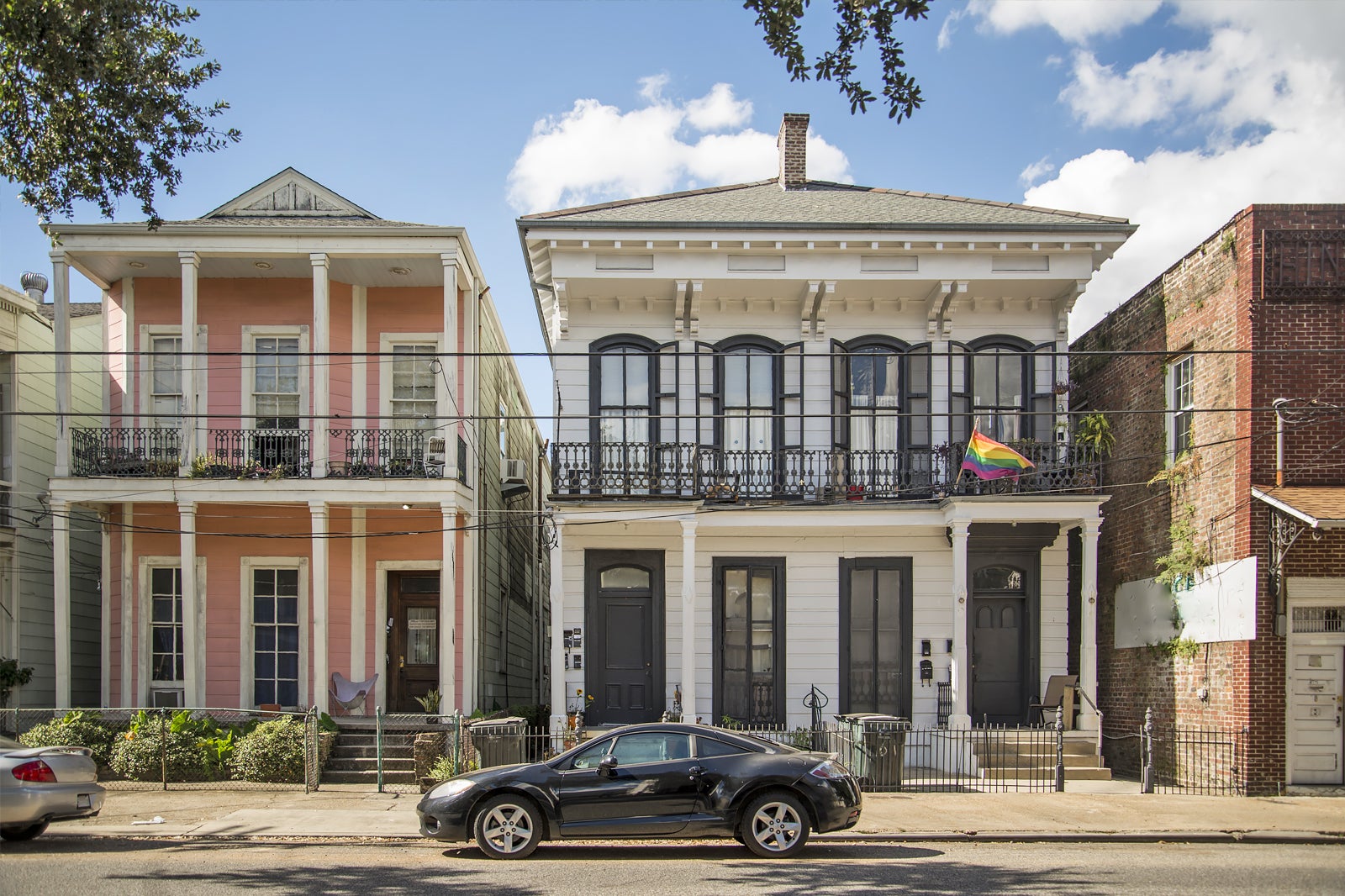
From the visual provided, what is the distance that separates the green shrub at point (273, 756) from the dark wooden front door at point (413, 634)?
3.31 metres

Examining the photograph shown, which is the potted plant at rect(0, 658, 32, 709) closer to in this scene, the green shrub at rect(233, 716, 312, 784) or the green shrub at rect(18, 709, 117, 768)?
the green shrub at rect(18, 709, 117, 768)

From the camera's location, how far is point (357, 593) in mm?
19438

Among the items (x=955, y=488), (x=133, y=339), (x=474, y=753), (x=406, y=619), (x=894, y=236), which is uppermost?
(x=894, y=236)

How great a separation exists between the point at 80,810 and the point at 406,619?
8.67 m

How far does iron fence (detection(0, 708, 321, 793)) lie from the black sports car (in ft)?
18.9

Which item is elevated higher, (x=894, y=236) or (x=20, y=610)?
(x=894, y=236)

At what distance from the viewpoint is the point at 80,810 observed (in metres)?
11.3

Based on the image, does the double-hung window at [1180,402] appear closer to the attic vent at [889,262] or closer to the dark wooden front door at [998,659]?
the dark wooden front door at [998,659]

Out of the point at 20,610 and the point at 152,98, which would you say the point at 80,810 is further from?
the point at 20,610

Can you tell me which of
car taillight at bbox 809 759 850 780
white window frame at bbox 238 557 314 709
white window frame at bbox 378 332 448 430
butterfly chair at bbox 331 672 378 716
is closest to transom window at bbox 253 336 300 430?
white window frame at bbox 378 332 448 430

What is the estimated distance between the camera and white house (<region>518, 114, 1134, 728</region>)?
1841cm

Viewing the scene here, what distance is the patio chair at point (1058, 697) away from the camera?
1783 cm

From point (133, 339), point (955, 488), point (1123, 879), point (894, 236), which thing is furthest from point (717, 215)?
point (1123, 879)

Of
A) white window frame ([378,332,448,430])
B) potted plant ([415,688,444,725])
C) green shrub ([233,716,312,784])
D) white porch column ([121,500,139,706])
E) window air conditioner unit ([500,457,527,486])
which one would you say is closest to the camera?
green shrub ([233,716,312,784])
